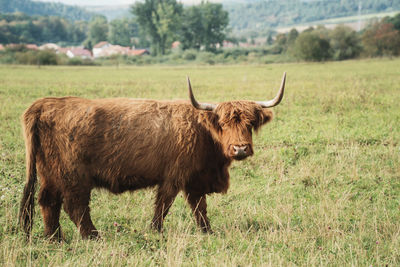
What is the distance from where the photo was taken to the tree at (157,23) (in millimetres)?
70062

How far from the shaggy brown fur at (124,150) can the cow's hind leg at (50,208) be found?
0.03ft

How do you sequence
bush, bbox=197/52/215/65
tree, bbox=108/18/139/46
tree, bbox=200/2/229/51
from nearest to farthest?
tree, bbox=108/18/139/46 < bush, bbox=197/52/215/65 < tree, bbox=200/2/229/51

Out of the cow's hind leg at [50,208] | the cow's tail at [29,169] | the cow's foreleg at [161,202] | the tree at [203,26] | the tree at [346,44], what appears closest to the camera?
the cow's tail at [29,169]

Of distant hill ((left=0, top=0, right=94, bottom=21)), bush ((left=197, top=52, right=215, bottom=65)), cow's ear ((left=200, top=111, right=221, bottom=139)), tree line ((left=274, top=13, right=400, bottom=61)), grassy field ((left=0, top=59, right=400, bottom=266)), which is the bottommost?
bush ((left=197, top=52, right=215, bottom=65))

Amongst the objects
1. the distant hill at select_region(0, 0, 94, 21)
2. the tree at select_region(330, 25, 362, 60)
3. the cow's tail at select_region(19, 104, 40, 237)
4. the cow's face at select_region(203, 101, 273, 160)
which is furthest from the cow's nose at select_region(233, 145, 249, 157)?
the distant hill at select_region(0, 0, 94, 21)

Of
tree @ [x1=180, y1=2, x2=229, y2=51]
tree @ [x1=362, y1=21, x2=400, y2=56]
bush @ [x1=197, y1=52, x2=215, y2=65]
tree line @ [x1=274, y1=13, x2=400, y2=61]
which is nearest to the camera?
tree line @ [x1=274, y1=13, x2=400, y2=61]

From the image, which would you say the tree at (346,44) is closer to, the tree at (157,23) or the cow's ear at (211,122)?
the tree at (157,23)

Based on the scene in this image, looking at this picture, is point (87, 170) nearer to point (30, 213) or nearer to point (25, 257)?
point (30, 213)

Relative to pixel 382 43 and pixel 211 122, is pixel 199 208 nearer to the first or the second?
pixel 211 122

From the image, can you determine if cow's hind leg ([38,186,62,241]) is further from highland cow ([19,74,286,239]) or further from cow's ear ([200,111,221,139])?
cow's ear ([200,111,221,139])

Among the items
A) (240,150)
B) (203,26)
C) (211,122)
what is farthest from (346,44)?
(240,150)

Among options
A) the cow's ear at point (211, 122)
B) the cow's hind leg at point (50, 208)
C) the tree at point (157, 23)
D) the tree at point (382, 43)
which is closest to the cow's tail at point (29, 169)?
the cow's hind leg at point (50, 208)

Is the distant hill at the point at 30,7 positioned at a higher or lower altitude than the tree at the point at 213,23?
higher

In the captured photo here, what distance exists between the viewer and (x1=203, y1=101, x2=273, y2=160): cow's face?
3.96 metres
